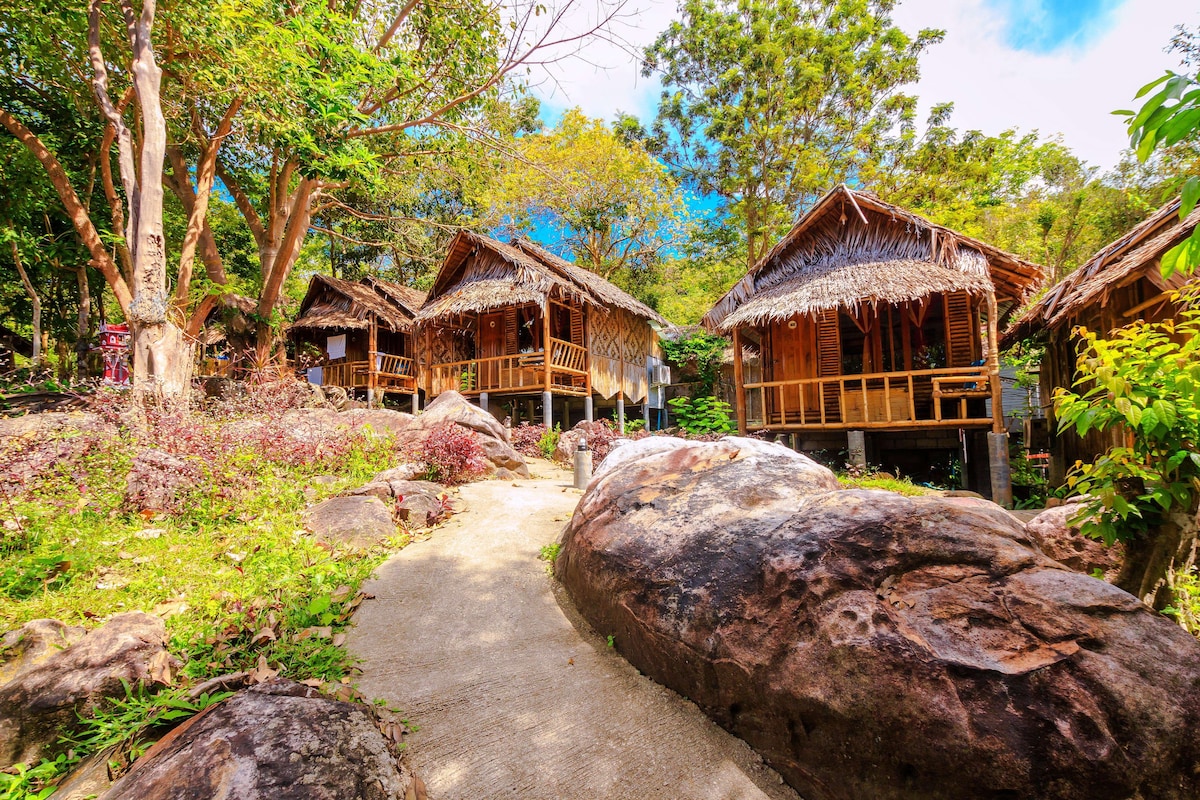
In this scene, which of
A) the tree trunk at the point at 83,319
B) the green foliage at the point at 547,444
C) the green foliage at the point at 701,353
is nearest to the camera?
the green foliage at the point at 547,444

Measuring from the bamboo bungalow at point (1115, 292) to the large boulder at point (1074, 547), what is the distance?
1.84 metres

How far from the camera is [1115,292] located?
723cm

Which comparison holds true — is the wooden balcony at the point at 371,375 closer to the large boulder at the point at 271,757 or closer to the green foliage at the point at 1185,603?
the large boulder at the point at 271,757

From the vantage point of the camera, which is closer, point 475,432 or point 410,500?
point 410,500

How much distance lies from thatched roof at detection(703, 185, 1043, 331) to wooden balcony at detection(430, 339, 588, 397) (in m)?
4.35

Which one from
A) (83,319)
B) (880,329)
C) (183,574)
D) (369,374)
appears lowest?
(183,574)

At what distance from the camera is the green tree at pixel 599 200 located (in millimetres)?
21750

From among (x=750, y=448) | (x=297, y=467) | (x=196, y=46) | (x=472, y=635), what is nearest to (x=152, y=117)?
(x=196, y=46)

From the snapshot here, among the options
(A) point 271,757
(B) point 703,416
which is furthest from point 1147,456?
(B) point 703,416

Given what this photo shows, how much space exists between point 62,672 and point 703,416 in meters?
15.9

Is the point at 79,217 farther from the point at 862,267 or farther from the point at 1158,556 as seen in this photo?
the point at 862,267

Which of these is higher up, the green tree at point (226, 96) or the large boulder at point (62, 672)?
the green tree at point (226, 96)

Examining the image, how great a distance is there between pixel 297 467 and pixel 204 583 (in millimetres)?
2645

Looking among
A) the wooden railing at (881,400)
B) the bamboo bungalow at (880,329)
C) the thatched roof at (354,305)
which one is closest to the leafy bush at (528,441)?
the bamboo bungalow at (880,329)
